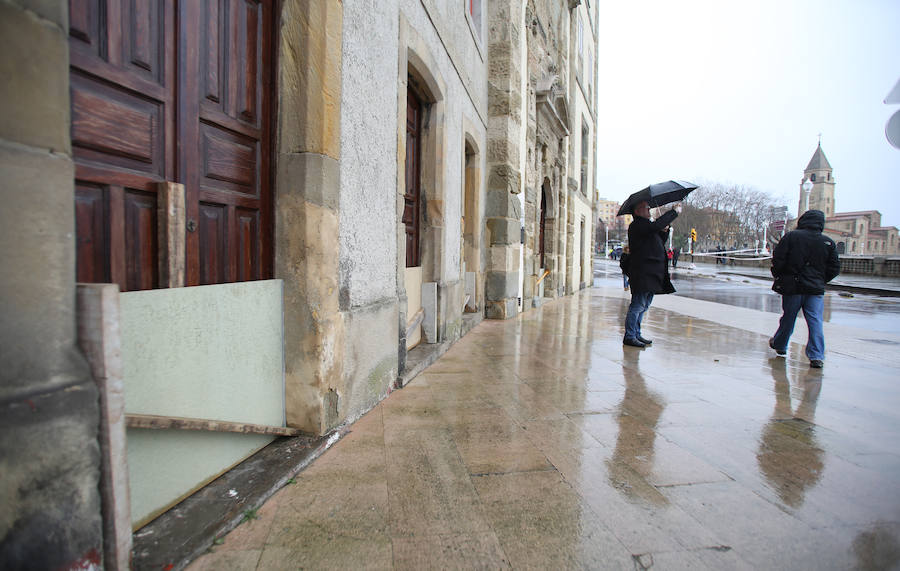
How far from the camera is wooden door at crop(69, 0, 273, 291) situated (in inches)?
64.0

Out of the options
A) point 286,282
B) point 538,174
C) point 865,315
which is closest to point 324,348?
point 286,282

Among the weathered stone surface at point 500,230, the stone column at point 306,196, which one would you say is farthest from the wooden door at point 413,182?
the weathered stone surface at point 500,230

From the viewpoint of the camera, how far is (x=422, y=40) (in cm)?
443

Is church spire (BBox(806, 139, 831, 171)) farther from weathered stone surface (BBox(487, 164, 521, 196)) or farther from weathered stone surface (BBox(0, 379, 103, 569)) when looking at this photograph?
weathered stone surface (BBox(0, 379, 103, 569))

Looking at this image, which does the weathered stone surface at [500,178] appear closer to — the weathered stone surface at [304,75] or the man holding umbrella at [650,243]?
the man holding umbrella at [650,243]

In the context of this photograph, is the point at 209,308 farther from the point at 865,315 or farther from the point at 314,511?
the point at 865,315

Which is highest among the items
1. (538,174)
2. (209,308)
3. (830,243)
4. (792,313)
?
(538,174)

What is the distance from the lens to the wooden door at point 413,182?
197 inches

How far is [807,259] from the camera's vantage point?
5039mm

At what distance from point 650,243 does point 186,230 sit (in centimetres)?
509

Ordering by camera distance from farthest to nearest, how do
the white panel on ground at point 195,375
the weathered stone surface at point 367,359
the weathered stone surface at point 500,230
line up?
the weathered stone surface at point 500,230
the weathered stone surface at point 367,359
the white panel on ground at point 195,375

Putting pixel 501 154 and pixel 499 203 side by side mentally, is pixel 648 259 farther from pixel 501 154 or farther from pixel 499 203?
pixel 501 154

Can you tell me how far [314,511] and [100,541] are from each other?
77 centimetres

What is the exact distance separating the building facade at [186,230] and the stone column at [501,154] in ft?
11.4
